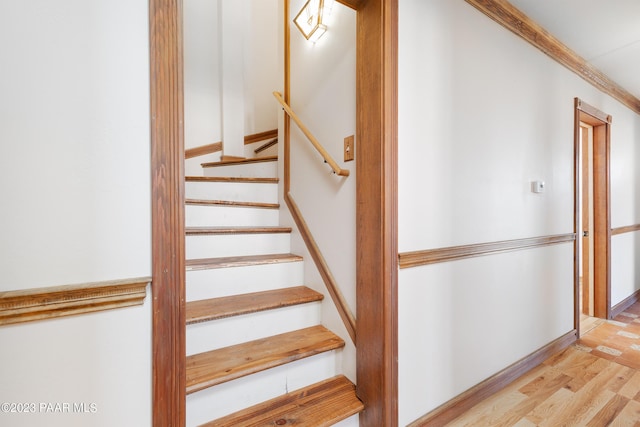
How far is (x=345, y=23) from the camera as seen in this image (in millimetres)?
1511

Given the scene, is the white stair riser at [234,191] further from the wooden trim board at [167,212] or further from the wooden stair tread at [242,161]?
the wooden trim board at [167,212]

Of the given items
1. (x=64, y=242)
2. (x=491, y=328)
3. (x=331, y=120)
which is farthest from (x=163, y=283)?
(x=491, y=328)

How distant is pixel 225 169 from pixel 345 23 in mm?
1838

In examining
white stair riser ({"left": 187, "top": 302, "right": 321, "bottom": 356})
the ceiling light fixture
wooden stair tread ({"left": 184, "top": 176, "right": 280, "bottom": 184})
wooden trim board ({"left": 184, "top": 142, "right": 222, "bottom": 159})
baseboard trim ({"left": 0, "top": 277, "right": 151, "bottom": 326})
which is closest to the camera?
baseboard trim ({"left": 0, "top": 277, "right": 151, "bottom": 326})

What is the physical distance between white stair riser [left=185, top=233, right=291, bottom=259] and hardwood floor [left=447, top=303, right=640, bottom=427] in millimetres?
1474

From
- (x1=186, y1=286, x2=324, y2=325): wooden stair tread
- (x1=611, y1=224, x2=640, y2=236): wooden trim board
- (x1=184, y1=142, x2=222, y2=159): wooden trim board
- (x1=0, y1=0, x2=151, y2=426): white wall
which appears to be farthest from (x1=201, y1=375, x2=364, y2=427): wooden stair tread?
(x1=611, y1=224, x2=640, y2=236): wooden trim board

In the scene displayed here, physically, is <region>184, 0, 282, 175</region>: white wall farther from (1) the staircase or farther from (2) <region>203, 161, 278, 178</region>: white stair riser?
(1) the staircase

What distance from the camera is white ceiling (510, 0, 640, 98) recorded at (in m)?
1.82

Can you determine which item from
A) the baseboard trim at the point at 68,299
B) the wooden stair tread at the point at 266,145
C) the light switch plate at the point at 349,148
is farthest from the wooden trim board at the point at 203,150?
the baseboard trim at the point at 68,299

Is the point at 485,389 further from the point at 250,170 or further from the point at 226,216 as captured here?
the point at 250,170

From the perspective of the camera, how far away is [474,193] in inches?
64.4

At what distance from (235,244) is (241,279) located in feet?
1.02

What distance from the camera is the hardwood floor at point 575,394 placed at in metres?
1.54

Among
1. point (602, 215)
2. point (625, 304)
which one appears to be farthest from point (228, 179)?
point (625, 304)
